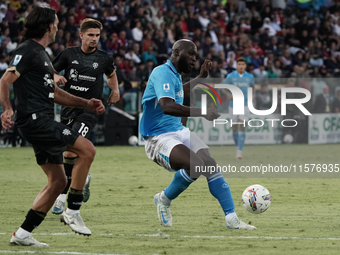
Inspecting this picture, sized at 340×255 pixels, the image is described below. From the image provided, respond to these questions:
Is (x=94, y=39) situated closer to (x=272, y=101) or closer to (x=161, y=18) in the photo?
(x=272, y=101)

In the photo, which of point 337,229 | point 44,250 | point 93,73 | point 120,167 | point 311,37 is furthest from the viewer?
point 311,37

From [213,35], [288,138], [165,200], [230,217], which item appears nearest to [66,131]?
[165,200]

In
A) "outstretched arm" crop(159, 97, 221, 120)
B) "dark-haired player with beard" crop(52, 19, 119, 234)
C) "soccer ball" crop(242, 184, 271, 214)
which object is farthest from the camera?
"dark-haired player with beard" crop(52, 19, 119, 234)

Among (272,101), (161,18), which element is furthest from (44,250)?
(161,18)

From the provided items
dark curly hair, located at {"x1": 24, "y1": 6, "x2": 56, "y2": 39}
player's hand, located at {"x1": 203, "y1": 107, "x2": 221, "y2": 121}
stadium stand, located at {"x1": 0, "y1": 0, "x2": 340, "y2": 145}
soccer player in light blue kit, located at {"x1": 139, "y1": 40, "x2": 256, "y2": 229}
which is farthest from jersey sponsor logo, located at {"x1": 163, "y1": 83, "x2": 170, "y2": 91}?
stadium stand, located at {"x1": 0, "y1": 0, "x2": 340, "y2": 145}

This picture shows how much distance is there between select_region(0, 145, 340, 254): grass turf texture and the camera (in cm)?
552

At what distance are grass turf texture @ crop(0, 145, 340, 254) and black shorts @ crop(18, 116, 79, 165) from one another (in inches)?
33.0

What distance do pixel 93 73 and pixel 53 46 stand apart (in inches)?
418

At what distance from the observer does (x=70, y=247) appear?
215 inches

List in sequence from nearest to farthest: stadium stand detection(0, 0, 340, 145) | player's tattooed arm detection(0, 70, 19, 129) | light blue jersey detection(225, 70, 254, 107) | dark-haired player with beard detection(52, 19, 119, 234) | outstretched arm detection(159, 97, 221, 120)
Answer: player's tattooed arm detection(0, 70, 19, 129) < outstretched arm detection(159, 97, 221, 120) < dark-haired player with beard detection(52, 19, 119, 234) < light blue jersey detection(225, 70, 254, 107) < stadium stand detection(0, 0, 340, 145)

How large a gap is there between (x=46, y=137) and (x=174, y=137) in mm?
1720

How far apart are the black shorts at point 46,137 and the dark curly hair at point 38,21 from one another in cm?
79

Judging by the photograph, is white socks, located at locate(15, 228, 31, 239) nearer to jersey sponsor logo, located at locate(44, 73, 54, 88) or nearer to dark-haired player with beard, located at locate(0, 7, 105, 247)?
dark-haired player with beard, located at locate(0, 7, 105, 247)

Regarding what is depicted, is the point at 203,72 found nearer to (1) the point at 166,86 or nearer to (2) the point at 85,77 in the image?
(1) the point at 166,86
